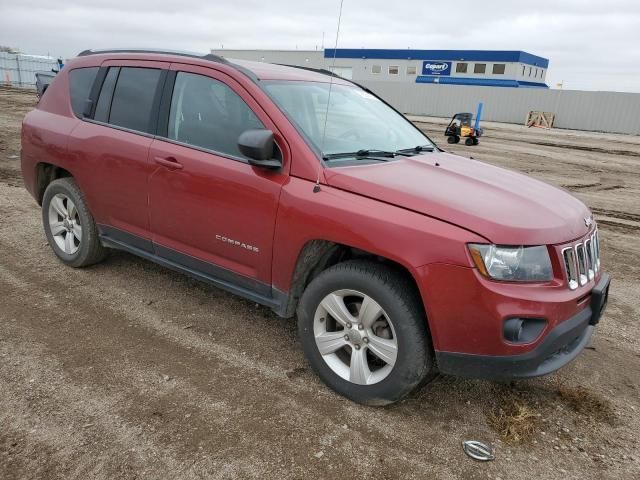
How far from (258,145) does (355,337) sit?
1216 mm

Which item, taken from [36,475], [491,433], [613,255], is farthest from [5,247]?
[613,255]

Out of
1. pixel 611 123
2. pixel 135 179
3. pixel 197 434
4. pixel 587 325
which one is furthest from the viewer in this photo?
pixel 611 123

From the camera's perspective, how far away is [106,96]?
13.9 ft

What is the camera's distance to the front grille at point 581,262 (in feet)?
8.89

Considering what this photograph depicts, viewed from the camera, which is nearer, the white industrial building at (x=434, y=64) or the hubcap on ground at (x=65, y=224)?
the hubcap on ground at (x=65, y=224)

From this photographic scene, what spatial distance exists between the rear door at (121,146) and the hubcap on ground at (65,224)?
0.39 meters

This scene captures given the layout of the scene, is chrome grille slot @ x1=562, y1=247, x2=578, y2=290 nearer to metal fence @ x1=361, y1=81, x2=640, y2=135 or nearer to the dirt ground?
the dirt ground

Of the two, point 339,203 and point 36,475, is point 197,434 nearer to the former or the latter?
point 36,475

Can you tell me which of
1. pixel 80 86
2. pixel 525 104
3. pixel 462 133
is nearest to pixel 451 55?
pixel 525 104

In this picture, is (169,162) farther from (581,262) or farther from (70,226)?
(581,262)

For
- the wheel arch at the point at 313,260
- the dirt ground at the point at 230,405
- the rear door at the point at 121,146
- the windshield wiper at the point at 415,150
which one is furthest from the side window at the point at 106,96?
the windshield wiper at the point at 415,150

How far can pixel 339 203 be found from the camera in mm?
2885

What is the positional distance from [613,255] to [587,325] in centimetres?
389

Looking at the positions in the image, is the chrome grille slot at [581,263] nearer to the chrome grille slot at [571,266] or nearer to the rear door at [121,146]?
the chrome grille slot at [571,266]
